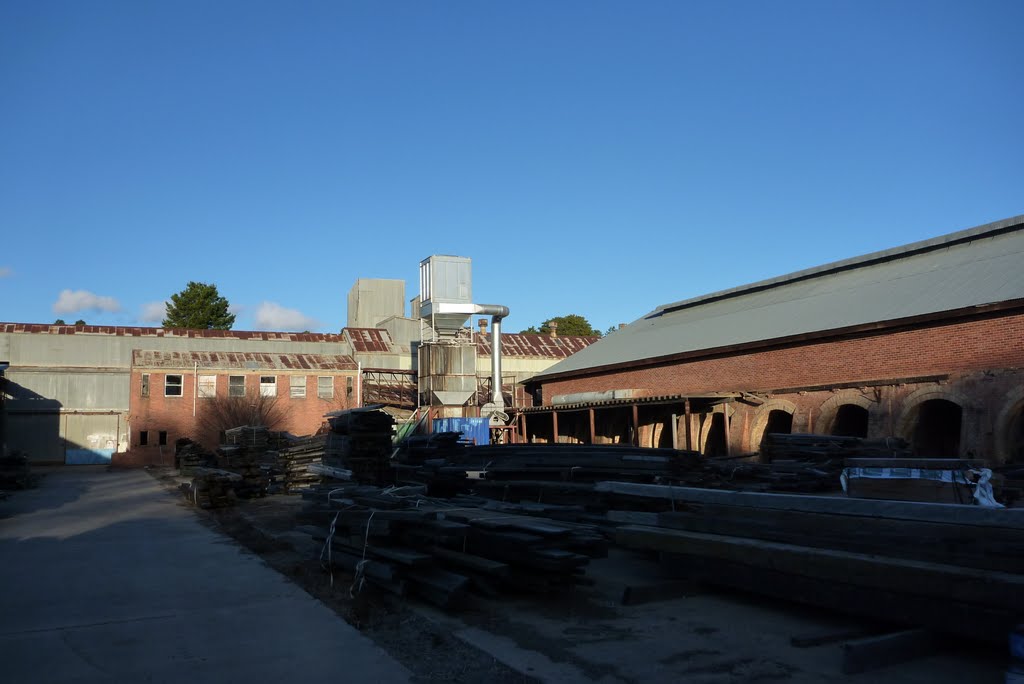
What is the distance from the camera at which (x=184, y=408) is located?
4181 centimetres

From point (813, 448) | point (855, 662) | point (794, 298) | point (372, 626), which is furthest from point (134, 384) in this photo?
point (855, 662)

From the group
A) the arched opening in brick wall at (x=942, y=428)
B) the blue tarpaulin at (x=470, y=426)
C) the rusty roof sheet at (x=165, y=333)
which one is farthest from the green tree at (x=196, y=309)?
the arched opening in brick wall at (x=942, y=428)

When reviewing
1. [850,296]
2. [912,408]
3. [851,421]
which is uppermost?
[850,296]

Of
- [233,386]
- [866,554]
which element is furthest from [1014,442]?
[233,386]

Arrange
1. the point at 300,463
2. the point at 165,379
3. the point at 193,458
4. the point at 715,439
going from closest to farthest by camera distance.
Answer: the point at 300,463 < the point at 715,439 < the point at 193,458 < the point at 165,379

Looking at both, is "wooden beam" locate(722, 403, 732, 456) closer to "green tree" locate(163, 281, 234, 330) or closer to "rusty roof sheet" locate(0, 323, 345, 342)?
"rusty roof sheet" locate(0, 323, 345, 342)

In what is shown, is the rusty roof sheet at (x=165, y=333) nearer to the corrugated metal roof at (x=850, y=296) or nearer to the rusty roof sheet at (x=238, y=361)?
the rusty roof sheet at (x=238, y=361)

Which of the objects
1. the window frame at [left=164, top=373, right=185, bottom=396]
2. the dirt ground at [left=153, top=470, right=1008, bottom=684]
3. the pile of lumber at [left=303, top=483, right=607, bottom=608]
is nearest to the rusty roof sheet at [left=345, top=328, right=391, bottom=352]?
the window frame at [left=164, top=373, right=185, bottom=396]

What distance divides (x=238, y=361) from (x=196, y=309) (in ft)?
107

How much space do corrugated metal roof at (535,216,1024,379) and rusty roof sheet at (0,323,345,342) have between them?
71.9 ft

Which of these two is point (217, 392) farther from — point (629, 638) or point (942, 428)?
point (629, 638)

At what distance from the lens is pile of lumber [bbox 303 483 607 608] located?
780 cm

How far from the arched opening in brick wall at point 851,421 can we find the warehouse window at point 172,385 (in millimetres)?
32947

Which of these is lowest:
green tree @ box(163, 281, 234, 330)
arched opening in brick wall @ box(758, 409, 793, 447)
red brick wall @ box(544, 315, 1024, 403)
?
arched opening in brick wall @ box(758, 409, 793, 447)
